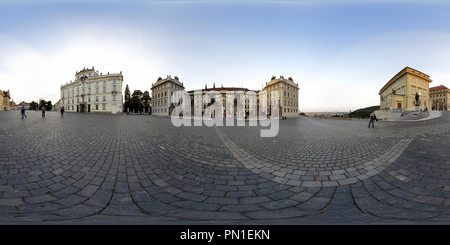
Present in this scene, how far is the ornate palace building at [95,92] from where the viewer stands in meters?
51.9

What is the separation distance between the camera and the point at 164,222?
1.99 m

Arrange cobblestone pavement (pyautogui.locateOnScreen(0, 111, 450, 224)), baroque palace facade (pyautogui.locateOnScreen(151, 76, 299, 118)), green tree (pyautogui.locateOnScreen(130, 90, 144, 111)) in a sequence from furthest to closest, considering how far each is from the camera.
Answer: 1. green tree (pyautogui.locateOnScreen(130, 90, 144, 111))
2. baroque palace facade (pyautogui.locateOnScreen(151, 76, 299, 118))
3. cobblestone pavement (pyautogui.locateOnScreen(0, 111, 450, 224))

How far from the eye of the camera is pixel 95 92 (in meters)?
54.8

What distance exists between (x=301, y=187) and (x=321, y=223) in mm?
1217

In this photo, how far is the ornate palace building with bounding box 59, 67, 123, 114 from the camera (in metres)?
51.9

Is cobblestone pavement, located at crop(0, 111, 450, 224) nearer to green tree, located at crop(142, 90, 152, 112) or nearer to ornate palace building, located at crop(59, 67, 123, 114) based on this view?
ornate palace building, located at crop(59, 67, 123, 114)

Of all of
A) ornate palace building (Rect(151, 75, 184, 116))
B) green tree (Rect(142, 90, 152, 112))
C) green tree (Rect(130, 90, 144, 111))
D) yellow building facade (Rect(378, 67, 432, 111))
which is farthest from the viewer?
green tree (Rect(142, 90, 152, 112))

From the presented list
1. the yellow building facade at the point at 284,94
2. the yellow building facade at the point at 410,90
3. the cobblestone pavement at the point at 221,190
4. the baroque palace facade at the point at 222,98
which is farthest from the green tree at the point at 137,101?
the yellow building facade at the point at 410,90

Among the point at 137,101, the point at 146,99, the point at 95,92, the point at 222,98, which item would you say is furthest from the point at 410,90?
the point at 95,92

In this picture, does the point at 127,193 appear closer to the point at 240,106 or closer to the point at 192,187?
the point at 192,187

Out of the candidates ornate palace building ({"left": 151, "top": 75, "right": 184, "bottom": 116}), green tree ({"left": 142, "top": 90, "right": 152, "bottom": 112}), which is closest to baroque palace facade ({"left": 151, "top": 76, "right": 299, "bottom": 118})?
ornate palace building ({"left": 151, "top": 75, "right": 184, "bottom": 116})

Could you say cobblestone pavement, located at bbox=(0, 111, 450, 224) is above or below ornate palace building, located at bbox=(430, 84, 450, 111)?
below
